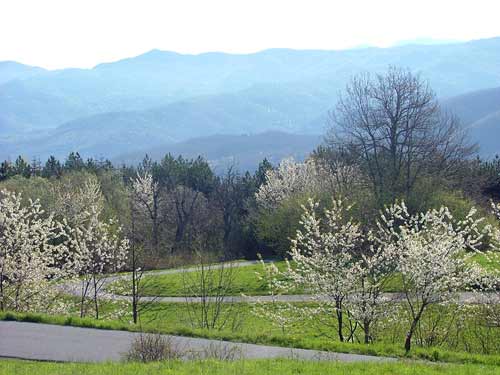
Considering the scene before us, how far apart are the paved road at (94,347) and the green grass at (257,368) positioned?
1117mm

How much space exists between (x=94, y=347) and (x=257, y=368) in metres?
4.97

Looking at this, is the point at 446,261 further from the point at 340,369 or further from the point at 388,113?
the point at 388,113

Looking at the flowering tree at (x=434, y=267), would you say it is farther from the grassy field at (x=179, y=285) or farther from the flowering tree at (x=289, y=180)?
the flowering tree at (x=289, y=180)

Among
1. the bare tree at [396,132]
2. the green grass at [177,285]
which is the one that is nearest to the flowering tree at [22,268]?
the green grass at [177,285]

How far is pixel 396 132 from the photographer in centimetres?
3678

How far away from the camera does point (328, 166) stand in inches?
1957

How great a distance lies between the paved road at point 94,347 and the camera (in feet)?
42.8

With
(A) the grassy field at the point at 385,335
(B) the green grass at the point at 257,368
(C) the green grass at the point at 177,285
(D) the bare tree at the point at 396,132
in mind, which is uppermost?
(D) the bare tree at the point at 396,132

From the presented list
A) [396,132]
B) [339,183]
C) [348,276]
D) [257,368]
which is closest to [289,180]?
[339,183]

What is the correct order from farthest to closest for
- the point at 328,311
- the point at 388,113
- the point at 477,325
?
1. the point at 388,113
2. the point at 328,311
3. the point at 477,325

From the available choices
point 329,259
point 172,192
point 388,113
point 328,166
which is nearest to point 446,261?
point 329,259

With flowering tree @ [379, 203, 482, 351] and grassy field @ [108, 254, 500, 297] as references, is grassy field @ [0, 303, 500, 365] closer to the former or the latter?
flowering tree @ [379, 203, 482, 351]

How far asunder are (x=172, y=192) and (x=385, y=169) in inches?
1453

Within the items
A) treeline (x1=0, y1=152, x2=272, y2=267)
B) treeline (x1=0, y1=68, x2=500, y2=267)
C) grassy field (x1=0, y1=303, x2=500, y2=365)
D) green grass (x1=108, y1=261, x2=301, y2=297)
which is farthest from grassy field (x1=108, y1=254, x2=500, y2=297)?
treeline (x1=0, y1=152, x2=272, y2=267)
